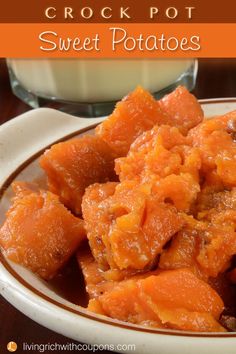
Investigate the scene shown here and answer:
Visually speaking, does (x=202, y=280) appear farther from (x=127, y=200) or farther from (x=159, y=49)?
(x=159, y=49)

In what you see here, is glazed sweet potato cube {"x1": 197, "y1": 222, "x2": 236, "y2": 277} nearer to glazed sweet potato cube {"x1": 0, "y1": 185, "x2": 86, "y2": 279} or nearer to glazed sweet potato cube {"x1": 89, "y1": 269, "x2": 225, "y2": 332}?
glazed sweet potato cube {"x1": 89, "y1": 269, "x2": 225, "y2": 332}

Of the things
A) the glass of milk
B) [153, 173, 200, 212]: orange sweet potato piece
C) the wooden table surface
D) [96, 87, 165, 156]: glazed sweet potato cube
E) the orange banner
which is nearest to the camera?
[153, 173, 200, 212]: orange sweet potato piece

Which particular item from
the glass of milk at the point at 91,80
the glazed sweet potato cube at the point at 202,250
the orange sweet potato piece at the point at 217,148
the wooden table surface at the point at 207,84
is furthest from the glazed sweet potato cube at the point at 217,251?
the wooden table surface at the point at 207,84

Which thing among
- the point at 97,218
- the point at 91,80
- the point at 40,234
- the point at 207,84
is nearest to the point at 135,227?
the point at 97,218

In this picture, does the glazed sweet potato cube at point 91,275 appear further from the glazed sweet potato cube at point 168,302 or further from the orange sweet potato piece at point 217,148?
the orange sweet potato piece at point 217,148

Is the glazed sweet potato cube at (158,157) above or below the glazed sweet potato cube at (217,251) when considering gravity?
above

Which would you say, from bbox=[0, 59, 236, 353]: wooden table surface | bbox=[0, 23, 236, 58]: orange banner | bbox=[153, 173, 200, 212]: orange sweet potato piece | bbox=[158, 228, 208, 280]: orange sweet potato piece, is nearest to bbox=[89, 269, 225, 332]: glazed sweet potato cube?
bbox=[158, 228, 208, 280]: orange sweet potato piece
